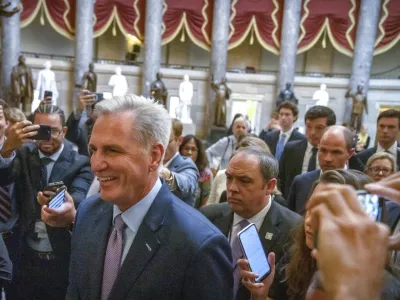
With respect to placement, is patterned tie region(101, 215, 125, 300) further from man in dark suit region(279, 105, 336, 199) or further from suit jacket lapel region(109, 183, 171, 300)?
man in dark suit region(279, 105, 336, 199)

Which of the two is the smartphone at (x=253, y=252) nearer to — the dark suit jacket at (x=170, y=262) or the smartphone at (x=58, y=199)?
the dark suit jacket at (x=170, y=262)

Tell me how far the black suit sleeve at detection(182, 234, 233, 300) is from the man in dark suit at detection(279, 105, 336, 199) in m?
2.41

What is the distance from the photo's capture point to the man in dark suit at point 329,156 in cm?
286

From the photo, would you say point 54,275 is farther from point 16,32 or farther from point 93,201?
point 16,32

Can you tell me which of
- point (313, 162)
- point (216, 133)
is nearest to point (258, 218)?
point (313, 162)

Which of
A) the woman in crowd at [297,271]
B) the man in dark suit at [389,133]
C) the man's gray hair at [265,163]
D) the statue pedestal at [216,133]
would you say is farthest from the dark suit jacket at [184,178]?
the statue pedestal at [216,133]

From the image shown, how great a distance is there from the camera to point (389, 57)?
2003 centimetres

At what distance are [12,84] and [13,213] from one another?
13.5 metres

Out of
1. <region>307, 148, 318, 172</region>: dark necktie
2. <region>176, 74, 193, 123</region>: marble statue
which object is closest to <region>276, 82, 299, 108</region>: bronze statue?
<region>176, 74, 193, 123</region>: marble statue

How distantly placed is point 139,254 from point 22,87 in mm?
14816

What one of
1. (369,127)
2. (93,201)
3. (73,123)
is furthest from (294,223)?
(369,127)

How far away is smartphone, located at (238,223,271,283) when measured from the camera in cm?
160

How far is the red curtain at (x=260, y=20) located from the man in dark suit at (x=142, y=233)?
16944mm

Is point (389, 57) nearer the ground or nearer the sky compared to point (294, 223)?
nearer the sky
